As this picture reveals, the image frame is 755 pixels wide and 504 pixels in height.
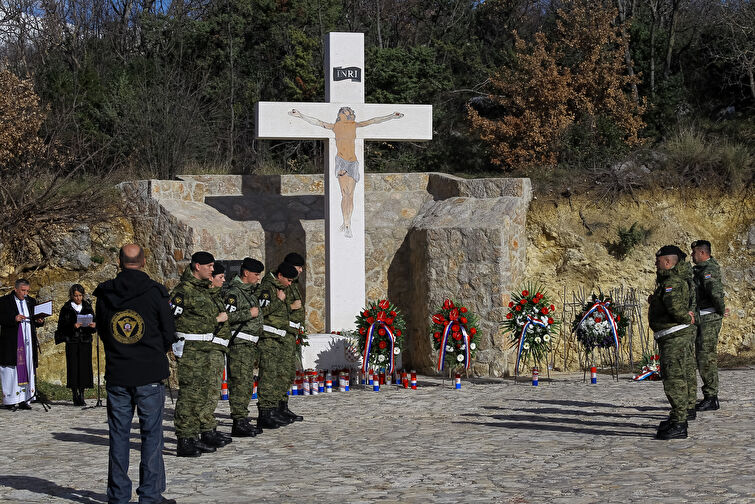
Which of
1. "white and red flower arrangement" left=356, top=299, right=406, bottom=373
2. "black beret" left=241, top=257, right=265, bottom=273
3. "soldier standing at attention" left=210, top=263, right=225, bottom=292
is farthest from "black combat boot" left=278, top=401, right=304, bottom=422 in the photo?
"white and red flower arrangement" left=356, top=299, right=406, bottom=373

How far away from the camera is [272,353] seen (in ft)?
35.0

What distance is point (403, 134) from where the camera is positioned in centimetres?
1588

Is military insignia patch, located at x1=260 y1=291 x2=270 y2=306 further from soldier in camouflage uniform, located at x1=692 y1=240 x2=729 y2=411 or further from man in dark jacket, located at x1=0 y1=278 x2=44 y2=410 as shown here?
soldier in camouflage uniform, located at x1=692 y1=240 x2=729 y2=411

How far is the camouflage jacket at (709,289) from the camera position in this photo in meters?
11.1

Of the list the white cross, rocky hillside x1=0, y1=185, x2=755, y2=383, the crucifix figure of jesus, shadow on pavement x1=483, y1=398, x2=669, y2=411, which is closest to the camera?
shadow on pavement x1=483, y1=398, x2=669, y2=411

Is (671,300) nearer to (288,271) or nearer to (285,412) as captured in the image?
(288,271)

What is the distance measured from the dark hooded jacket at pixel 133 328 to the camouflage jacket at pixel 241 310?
238 cm

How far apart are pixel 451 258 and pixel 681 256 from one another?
19.4 feet

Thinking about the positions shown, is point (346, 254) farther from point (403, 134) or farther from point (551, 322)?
point (551, 322)

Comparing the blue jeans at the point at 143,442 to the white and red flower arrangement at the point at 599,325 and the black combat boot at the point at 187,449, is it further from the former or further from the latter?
the white and red flower arrangement at the point at 599,325

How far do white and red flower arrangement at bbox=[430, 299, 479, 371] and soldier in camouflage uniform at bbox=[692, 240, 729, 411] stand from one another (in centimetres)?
358

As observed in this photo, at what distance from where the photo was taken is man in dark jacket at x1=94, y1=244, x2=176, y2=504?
705 cm

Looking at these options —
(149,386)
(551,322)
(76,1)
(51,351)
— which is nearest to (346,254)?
(551,322)

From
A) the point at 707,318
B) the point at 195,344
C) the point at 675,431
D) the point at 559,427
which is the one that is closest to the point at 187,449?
the point at 195,344
